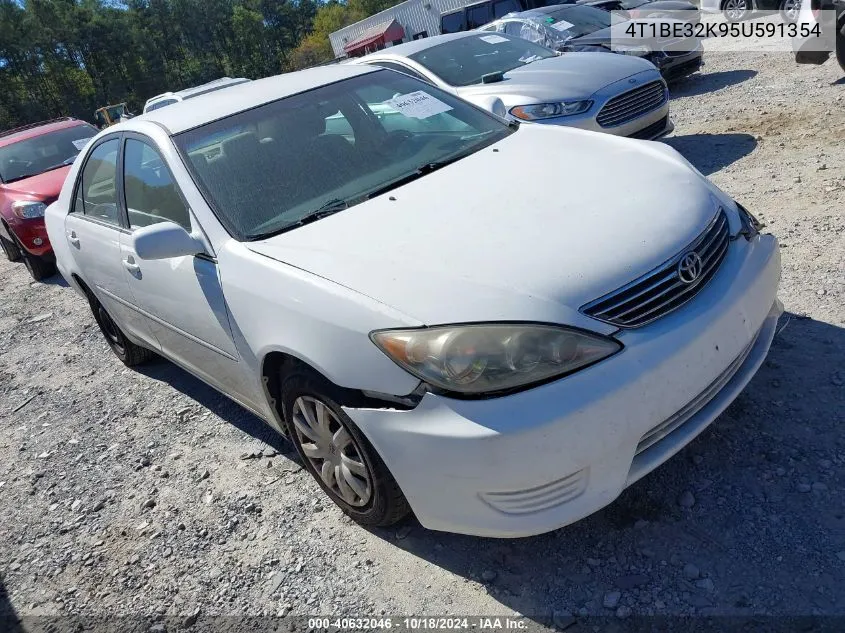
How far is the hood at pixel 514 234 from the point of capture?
84.1 inches

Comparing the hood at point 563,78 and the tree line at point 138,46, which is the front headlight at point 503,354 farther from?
the tree line at point 138,46

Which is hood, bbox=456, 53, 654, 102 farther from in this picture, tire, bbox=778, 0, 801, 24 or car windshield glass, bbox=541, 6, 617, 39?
tire, bbox=778, 0, 801, 24

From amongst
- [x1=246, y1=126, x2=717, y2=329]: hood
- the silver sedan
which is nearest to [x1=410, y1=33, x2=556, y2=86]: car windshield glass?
the silver sedan

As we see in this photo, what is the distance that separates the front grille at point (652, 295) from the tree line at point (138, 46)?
5689 centimetres

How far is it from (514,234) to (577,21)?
29.1ft

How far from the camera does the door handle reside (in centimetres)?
340

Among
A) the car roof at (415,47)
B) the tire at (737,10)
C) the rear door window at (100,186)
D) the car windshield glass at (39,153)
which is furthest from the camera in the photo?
the tire at (737,10)

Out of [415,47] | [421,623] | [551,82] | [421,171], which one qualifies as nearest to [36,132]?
[415,47]

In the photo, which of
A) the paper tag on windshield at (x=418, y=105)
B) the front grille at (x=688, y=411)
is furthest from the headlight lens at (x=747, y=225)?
the paper tag on windshield at (x=418, y=105)

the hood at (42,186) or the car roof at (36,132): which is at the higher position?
the car roof at (36,132)

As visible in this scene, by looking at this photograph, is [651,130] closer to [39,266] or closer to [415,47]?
[415,47]

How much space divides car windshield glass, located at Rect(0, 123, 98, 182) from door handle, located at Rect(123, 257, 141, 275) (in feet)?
20.8

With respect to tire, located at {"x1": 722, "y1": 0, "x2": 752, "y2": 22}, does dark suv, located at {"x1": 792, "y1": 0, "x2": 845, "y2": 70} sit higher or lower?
higher

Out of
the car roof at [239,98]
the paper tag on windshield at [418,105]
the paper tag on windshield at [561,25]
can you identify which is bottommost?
the paper tag on windshield at [561,25]
